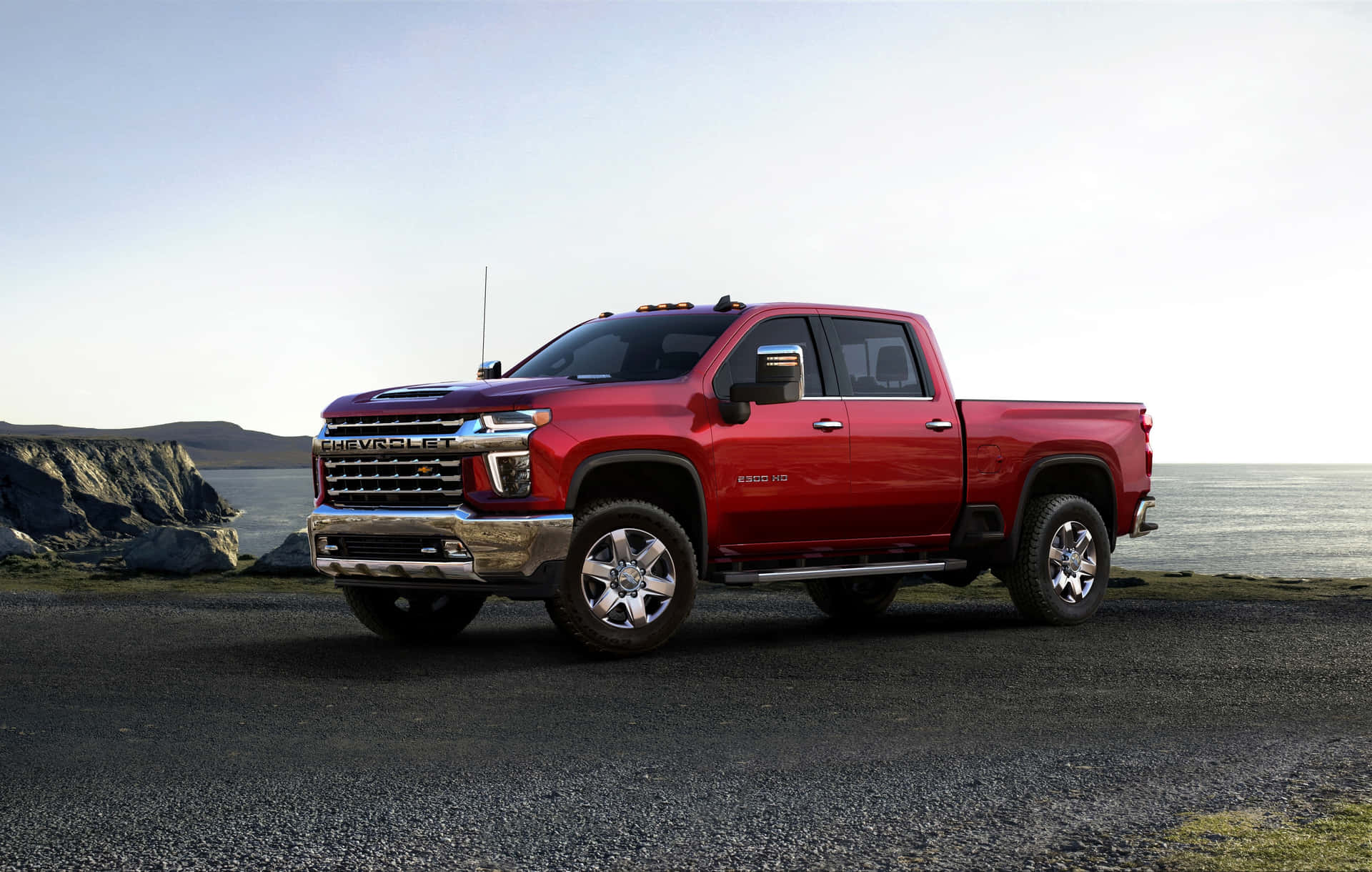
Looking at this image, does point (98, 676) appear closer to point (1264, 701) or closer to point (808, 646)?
point (808, 646)

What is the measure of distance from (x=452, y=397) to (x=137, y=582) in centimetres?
873

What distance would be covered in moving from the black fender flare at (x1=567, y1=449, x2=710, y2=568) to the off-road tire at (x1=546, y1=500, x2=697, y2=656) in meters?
0.15

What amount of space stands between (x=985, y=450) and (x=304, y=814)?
6.55 m

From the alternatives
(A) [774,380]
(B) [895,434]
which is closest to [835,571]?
(B) [895,434]

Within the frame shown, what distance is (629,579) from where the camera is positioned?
804 centimetres

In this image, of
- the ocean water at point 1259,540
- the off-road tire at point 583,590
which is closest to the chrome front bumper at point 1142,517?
the off-road tire at point 583,590

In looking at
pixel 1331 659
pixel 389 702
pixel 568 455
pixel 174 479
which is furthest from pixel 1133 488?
pixel 174 479

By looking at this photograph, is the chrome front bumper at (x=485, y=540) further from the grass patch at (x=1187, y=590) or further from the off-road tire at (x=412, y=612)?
the grass patch at (x=1187, y=590)

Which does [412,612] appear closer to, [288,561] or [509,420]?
[509,420]

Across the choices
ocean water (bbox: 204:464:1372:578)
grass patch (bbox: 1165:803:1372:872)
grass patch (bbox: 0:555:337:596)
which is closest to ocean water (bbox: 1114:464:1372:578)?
ocean water (bbox: 204:464:1372:578)

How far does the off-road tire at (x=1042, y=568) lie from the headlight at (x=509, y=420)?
4491mm

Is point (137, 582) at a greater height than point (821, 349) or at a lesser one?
lesser

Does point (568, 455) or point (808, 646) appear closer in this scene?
point (568, 455)

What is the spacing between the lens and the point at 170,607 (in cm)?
1165
